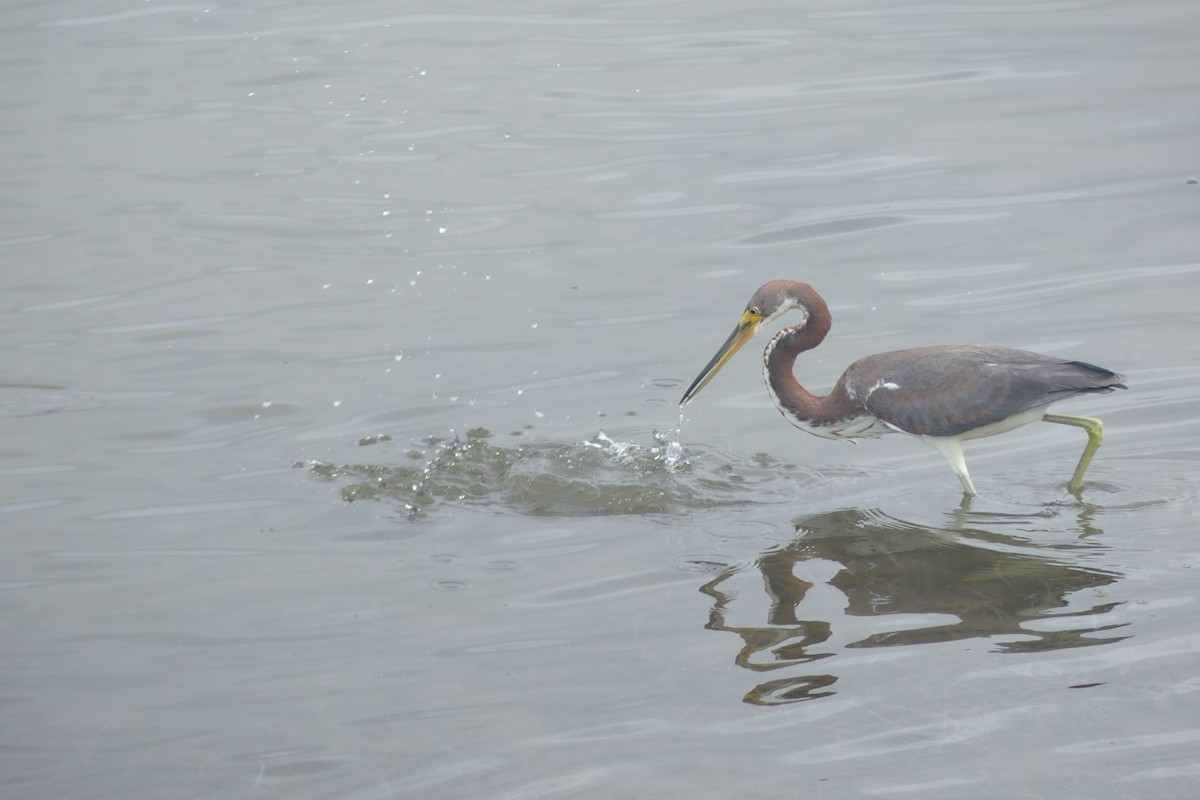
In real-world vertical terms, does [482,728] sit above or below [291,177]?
below

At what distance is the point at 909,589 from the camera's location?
622 centimetres

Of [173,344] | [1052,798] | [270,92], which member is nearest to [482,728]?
[1052,798]

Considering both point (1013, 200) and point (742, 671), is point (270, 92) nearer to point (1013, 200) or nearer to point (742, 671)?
point (1013, 200)

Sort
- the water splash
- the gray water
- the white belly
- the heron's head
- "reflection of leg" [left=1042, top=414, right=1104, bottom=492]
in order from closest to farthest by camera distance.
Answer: the gray water → "reflection of leg" [left=1042, top=414, right=1104, bottom=492] → the water splash → the white belly → the heron's head

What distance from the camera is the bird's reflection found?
18.4ft

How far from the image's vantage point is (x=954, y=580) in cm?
627

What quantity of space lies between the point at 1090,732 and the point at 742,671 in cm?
127

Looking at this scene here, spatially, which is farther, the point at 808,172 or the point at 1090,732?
the point at 808,172

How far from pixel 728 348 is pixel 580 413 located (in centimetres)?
105

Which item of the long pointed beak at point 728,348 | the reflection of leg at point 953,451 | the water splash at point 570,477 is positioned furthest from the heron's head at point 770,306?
the reflection of leg at point 953,451

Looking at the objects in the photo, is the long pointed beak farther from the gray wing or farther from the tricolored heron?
the gray wing

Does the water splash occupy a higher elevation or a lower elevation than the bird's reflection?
higher

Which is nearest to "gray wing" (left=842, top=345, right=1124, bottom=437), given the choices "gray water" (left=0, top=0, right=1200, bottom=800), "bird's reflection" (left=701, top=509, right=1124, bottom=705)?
"gray water" (left=0, top=0, right=1200, bottom=800)

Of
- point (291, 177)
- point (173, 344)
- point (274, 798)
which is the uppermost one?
point (291, 177)
